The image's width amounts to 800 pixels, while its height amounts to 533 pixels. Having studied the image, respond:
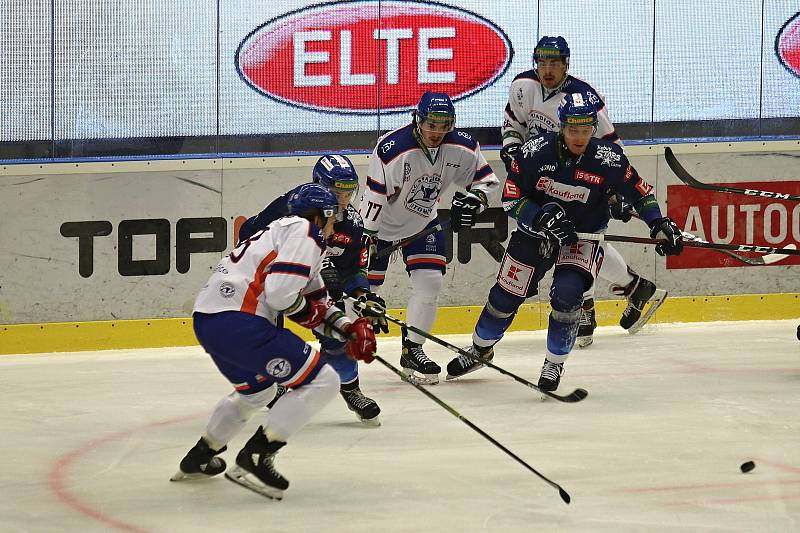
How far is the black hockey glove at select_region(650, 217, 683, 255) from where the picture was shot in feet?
17.2

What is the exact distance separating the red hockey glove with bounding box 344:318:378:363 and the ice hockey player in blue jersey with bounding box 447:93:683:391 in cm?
155

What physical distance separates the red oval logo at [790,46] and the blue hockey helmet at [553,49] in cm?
166

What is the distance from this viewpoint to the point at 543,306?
698 cm

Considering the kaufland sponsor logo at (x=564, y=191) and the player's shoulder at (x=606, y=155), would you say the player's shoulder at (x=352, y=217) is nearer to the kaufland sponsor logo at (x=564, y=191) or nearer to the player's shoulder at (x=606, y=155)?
the kaufland sponsor logo at (x=564, y=191)

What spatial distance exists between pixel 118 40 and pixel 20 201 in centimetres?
98

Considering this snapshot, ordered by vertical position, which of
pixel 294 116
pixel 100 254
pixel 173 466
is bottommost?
pixel 173 466

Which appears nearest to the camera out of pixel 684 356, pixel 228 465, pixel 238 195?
pixel 228 465

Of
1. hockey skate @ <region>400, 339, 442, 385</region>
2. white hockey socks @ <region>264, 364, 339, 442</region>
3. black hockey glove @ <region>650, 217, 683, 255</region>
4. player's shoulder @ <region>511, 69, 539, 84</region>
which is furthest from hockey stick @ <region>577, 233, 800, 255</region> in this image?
white hockey socks @ <region>264, 364, 339, 442</region>

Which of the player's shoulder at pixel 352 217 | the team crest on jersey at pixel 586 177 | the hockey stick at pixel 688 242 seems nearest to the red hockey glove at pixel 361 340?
the player's shoulder at pixel 352 217

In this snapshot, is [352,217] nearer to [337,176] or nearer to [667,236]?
[337,176]

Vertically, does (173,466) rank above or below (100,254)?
below

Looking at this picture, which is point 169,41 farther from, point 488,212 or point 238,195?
point 488,212

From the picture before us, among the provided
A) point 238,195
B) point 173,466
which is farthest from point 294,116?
point 173,466

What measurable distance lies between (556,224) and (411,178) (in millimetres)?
878
